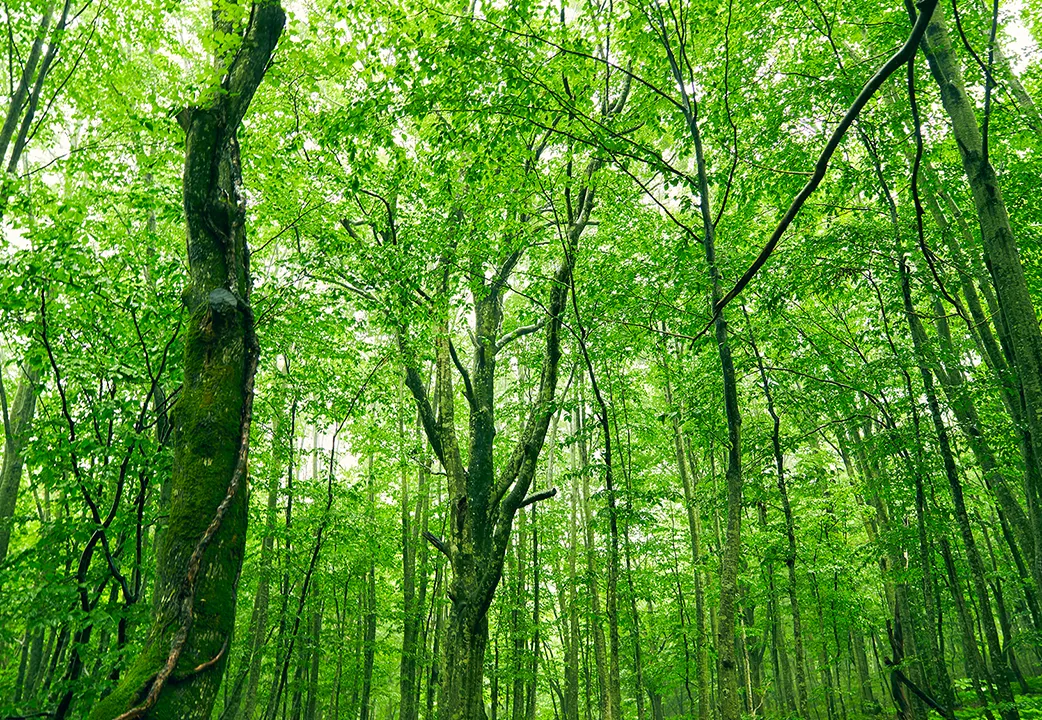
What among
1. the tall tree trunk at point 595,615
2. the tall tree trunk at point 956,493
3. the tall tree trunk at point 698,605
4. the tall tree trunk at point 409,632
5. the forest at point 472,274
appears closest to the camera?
the forest at point 472,274

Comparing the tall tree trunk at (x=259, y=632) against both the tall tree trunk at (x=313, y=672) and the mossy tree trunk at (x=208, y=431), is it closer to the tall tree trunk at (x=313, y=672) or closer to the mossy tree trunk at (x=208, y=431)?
the tall tree trunk at (x=313, y=672)

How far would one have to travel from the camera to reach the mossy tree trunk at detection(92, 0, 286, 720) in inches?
95.1

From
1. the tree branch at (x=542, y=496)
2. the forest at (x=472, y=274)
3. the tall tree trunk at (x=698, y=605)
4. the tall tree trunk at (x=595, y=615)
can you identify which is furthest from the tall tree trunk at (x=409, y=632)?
the tall tree trunk at (x=698, y=605)

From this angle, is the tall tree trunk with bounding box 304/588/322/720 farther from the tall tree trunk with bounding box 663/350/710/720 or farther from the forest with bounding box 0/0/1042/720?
the tall tree trunk with bounding box 663/350/710/720

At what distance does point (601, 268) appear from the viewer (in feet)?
29.7

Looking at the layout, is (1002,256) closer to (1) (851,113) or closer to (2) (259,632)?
(1) (851,113)

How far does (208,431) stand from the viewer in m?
2.85

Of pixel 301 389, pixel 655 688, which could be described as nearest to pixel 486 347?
pixel 301 389

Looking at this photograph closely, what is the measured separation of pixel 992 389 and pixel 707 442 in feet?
10.7

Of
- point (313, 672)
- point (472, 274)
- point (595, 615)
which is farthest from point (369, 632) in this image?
point (472, 274)

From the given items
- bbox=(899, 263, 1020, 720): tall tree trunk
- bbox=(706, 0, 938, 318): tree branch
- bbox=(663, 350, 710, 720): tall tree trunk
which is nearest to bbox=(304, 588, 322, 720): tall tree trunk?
bbox=(663, 350, 710, 720): tall tree trunk

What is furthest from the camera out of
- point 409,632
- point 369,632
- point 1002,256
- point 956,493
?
point 369,632

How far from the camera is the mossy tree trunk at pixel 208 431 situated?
242cm

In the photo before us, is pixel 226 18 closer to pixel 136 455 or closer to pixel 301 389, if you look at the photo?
pixel 136 455
